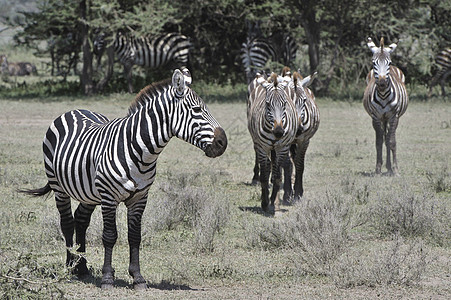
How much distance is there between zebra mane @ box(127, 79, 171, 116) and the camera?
6.03 meters

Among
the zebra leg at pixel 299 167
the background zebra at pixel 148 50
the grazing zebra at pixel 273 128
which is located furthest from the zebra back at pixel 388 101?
the background zebra at pixel 148 50

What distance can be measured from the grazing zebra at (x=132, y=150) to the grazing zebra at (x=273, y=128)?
3.02 meters

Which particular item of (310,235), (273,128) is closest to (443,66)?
(273,128)

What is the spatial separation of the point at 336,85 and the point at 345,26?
6.65ft

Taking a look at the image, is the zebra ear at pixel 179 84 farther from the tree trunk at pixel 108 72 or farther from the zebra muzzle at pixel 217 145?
the tree trunk at pixel 108 72

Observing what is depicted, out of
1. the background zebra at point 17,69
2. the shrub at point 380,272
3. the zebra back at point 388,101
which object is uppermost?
the zebra back at point 388,101

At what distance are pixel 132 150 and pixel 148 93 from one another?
0.59m

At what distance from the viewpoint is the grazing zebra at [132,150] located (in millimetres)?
5734

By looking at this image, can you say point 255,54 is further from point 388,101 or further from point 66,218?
point 66,218

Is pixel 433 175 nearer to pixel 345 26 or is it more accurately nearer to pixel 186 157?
pixel 186 157

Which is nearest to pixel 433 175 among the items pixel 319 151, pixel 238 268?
pixel 319 151

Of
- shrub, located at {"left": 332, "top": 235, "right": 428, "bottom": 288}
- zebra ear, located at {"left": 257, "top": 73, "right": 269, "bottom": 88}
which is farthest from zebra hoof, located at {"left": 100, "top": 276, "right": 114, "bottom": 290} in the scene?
zebra ear, located at {"left": 257, "top": 73, "right": 269, "bottom": 88}

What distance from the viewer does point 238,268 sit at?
6.80 m

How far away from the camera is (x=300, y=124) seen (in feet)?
31.8
